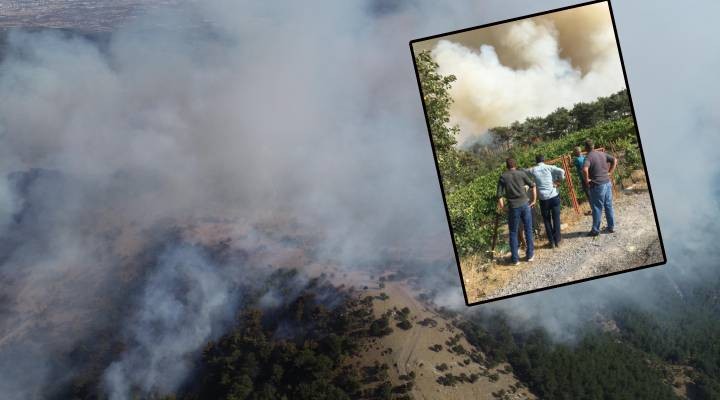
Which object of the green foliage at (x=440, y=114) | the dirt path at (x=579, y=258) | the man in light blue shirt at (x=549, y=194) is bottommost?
the dirt path at (x=579, y=258)

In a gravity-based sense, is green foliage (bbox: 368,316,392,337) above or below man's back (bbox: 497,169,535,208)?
below

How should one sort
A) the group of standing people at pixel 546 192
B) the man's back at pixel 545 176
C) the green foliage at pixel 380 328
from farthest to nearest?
the green foliage at pixel 380 328, the man's back at pixel 545 176, the group of standing people at pixel 546 192

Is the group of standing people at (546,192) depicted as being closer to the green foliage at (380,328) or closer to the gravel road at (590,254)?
the gravel road at (590,254)

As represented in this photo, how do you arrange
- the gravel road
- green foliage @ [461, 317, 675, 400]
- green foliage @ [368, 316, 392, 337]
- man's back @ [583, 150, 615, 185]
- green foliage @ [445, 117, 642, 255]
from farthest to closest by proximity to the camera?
green foliage @ [368, 316, 392, 337] → green foliage @ [461, 317, 675, 400] → green foliage @ [445, 117, 642, 255] → the gravel road → man's back @ [583, 150, 615, 185]

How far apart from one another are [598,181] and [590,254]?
10.6 feet

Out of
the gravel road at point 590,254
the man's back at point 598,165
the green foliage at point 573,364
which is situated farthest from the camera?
the green foliage at point 573,364

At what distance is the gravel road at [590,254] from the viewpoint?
22.8 meters

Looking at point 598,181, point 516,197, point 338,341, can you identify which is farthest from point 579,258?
point 338,341

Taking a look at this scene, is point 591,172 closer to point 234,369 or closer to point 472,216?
point 472,216

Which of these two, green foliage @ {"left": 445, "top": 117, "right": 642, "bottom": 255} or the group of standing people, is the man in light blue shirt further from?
green foliage @ {"left": 445, "top": 117, "right": 642, "bottom": 255}

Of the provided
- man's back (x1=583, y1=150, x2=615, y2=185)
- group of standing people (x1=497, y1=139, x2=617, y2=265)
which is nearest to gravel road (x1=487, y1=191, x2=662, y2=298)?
group of standing people (x1=497, y1=139, x2=617, y2=265)

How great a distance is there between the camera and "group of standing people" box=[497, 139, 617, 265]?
68.5ft

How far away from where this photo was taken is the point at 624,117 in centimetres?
3197

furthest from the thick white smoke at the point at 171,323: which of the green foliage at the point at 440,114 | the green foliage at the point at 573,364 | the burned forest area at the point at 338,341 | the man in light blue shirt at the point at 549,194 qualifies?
the man in light blue shirt at the point at 549,194
